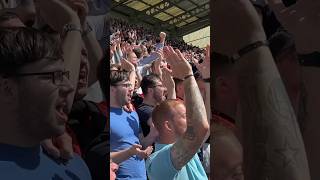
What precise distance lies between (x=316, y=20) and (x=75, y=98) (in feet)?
2.73

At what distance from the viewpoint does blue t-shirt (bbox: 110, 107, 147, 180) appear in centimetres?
326

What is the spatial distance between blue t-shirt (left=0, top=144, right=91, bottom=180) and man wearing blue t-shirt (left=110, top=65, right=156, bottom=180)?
141 centimetres

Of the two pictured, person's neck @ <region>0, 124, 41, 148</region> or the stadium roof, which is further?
the stadium roof

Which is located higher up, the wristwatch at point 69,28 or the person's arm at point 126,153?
the wristwatch at point 69,28

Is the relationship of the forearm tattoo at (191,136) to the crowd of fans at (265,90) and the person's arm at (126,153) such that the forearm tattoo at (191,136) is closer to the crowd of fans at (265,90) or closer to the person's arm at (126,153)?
the person's arm at (126,153)

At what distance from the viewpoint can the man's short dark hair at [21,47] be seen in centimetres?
157

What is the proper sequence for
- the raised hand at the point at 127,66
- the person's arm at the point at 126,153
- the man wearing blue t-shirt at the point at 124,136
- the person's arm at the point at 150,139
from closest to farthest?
the person's arm at the point at 126,153 → the man wearing blue t-shirt at the point at 124,136 → the person's arm at the point at 150,139 → the raised hand at the point at 127,66

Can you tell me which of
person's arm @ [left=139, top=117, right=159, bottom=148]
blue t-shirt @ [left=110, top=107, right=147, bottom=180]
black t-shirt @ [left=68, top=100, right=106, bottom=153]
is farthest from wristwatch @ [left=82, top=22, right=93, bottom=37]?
person's arm @ [left=139, top=117, right=159, bottom=148]

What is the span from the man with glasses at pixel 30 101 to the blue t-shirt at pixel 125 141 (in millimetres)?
1595

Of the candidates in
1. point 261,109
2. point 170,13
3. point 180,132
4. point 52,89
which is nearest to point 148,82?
point 180,132

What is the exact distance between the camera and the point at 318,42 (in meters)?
1.39

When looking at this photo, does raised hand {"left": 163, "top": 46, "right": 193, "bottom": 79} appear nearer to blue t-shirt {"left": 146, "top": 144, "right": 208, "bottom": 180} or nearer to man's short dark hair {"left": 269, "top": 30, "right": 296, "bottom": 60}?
blue t-shirt {"left": 146, "top": 144, "right": 208, "bottom": 180}

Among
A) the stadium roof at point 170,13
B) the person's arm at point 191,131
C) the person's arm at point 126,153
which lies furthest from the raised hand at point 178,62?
the stadium roof at point 170,13

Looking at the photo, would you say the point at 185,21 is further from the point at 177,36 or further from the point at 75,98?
the point at 75,98
